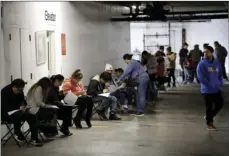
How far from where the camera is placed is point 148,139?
693 centimetres

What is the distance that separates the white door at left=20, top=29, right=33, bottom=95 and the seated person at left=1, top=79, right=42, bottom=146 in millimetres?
1182

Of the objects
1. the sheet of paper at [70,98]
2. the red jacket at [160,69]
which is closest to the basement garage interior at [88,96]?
the sheet of paper at [70,98]

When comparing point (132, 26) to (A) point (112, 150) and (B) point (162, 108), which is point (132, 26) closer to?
(B) point (162, 108)

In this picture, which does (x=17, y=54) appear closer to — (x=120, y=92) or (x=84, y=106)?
(x=84, y=106)

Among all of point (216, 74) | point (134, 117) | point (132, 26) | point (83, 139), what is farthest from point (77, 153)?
point (132, 26)

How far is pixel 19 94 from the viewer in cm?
632

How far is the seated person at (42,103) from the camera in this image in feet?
21.3

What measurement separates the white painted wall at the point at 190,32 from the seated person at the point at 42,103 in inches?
611

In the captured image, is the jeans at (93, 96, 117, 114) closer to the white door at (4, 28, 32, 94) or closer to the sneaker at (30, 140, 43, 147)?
the white door at (4, 28, 32, 94)

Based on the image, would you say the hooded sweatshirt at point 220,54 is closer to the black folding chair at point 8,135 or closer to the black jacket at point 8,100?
the black folding chair at point 8,135

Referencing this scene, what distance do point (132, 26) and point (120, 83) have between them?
42.7 ft

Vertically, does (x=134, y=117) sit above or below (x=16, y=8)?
below

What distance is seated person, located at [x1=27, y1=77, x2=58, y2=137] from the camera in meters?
6.50

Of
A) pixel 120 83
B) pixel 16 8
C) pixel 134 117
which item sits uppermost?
pixel 16 8
